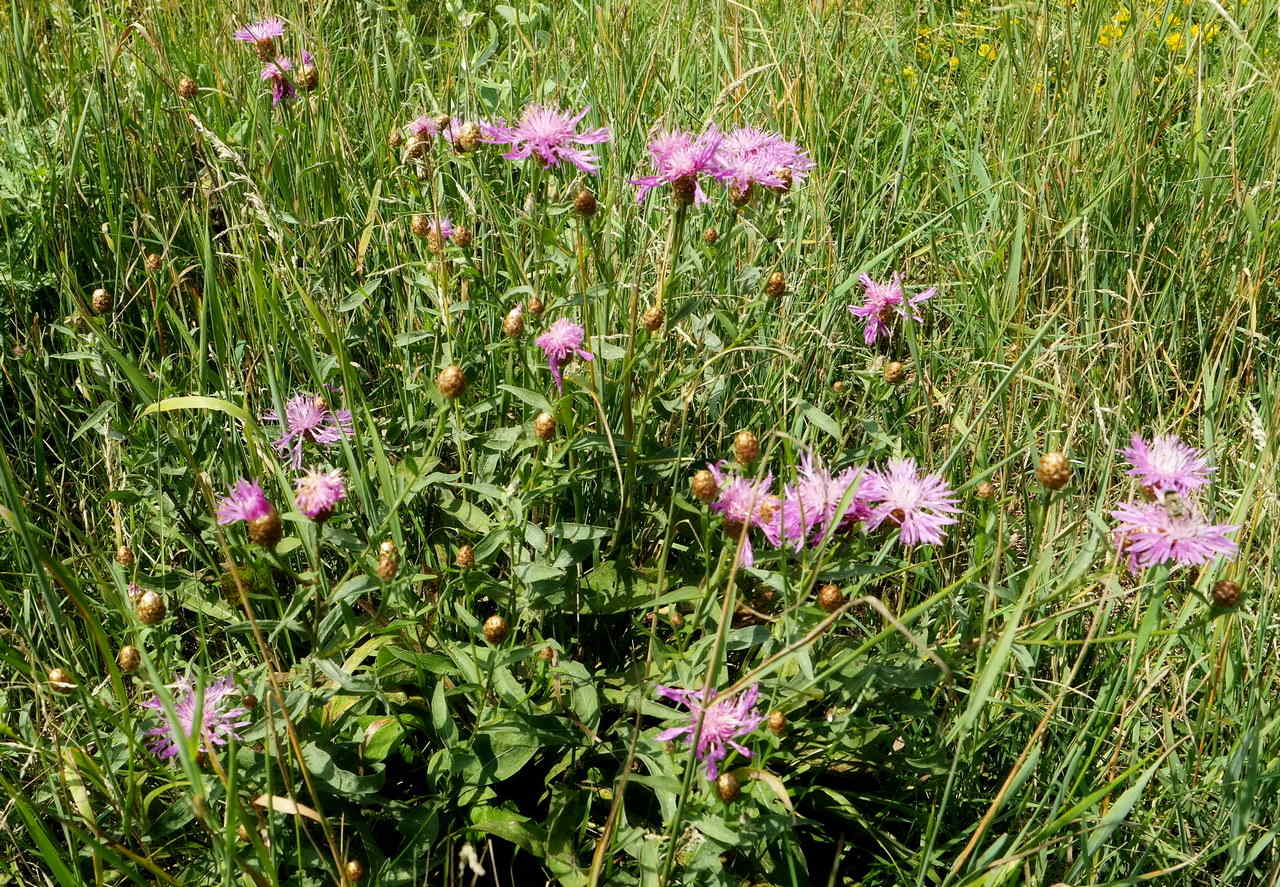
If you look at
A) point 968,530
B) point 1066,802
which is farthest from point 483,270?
point 1066,802

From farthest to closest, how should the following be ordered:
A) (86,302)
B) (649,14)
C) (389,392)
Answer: (649,14) < (86,302) < (389,392)

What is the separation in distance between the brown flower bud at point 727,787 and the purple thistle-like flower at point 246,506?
2.21 feet

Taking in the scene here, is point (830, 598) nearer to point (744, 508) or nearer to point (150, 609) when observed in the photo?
point (744, 508)

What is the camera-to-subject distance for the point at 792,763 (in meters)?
1.63

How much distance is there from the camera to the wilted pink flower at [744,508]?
142cm

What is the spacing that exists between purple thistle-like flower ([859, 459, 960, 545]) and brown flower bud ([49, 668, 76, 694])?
1.03 meters

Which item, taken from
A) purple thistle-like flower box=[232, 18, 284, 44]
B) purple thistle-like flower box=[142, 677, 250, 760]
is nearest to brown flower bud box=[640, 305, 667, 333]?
purple thistle-like flower box=[142, 677, 250, 760]

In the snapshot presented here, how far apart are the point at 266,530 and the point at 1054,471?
3.14 ft

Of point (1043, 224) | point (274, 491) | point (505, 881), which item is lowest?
point (505, 881)

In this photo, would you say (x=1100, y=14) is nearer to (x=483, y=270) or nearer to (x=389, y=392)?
(x=483, y=270)

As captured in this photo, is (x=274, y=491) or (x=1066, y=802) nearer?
(x=1066, y=802)

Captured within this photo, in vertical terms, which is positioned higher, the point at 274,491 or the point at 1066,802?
the point at 274,491

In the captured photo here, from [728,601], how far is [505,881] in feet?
2.45

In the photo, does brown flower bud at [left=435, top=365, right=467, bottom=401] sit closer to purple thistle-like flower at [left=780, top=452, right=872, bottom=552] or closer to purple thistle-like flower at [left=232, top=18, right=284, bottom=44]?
purple thistle-like flower at [left=780, top=452, right=872, bottom=552]
